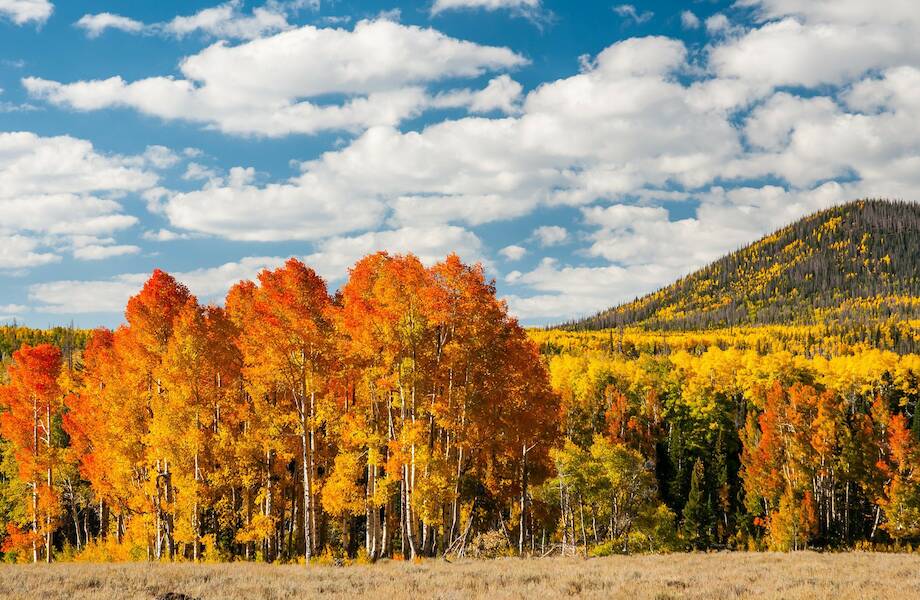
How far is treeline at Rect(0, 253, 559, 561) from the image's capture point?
25.0 m

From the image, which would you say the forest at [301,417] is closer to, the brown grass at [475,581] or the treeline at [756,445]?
the brown grass at [475,581]

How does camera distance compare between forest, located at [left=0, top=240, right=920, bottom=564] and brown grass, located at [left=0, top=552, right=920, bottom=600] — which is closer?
brown grass, located at [left=0, top=552, right=920, bottom=600]

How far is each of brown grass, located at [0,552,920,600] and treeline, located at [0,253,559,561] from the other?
4.46m

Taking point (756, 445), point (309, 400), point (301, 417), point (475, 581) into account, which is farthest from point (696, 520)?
point (475, 581)

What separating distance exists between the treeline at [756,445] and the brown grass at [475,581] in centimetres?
1598

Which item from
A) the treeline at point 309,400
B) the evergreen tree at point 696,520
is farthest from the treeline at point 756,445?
the treeline at point 309,400

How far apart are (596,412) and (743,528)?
27810 mm

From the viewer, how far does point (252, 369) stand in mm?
24828

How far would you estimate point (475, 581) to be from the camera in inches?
728

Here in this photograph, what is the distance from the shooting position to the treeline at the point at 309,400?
2505 centimetres

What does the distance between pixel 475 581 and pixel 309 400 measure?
1244 centimetres

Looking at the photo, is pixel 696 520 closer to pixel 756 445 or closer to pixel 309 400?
pixel 756 445

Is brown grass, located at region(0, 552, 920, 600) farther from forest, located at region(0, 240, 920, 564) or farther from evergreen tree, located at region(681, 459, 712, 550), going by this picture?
evergreen tree, located at region(681, 459, 712, 550)

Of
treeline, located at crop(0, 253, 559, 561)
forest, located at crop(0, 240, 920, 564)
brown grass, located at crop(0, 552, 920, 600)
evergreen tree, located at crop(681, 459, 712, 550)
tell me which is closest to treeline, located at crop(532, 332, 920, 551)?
evergreen tree, located at crop(681, 459, 712, 550)
